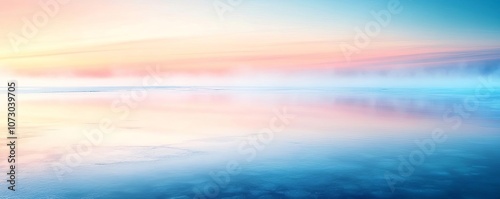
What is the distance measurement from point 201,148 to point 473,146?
31.4ft

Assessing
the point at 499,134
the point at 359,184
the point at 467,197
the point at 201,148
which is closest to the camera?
the point at 467,197

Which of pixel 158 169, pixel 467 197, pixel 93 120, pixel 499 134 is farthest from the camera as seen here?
pixel 93 120

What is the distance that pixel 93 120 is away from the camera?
71.2 ft

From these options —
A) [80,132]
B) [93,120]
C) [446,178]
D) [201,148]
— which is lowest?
[446,178]

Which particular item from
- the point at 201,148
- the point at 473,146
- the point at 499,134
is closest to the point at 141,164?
the point at 201,148

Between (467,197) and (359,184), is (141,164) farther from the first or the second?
(467,197)

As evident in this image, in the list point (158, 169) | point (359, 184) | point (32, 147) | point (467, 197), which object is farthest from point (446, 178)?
point (32, 147)

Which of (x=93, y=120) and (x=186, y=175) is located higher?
(x=93, y=120)

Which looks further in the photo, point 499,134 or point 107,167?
point 499,134

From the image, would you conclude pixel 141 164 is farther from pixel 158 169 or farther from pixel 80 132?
pixel 80 132

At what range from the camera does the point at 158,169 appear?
10336mm

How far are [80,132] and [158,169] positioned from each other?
8.54 m

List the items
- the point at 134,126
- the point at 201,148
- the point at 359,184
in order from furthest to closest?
the point at 134,126 < the point at 201,148 < the point at 359,184

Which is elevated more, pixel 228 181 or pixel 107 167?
pixel 107 167
